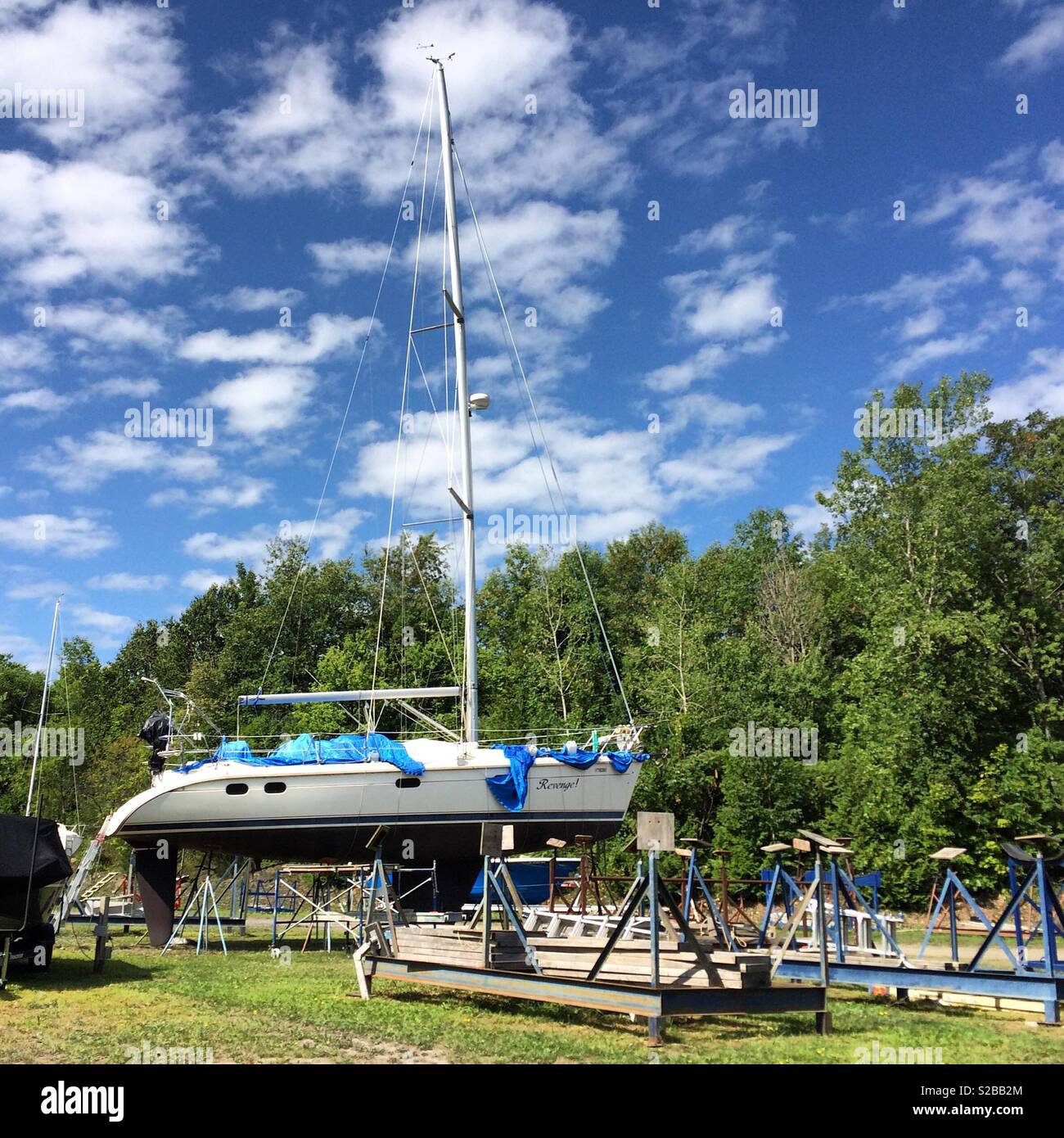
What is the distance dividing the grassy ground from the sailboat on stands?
223 inches

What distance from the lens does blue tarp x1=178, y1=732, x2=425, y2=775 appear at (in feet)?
62.2

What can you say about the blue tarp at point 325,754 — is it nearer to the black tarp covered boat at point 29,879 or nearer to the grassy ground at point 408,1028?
the black tarp covered boat at point 29,879

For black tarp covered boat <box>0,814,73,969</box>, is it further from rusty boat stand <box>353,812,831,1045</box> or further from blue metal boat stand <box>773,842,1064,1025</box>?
blue metal boat stand <box>773,842,1064,1025</box>

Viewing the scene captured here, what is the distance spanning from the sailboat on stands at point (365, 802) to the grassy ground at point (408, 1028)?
567 centimetres

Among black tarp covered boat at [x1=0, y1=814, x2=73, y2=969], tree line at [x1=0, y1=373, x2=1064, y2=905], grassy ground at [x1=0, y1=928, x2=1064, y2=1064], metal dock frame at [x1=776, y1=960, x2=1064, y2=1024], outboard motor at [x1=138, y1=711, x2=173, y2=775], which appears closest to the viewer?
grassy ground at [x1=0, y1=928, x2=1064, y2=1064]

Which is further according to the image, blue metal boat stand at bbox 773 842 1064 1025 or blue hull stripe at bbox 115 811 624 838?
blue hull stripe at bbox 115 811 624 838

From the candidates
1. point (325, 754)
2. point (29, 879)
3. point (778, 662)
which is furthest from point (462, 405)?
point (778, 662)

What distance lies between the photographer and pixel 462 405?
22.5 m

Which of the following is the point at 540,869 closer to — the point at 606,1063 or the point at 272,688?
the point at 606,1063

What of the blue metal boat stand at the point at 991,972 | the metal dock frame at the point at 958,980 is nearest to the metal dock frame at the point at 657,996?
the blue metal boat stand at the point at 991,972

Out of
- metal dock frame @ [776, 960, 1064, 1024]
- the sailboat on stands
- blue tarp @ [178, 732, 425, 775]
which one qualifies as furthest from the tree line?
metal dock frame @ [776, 960, 1064, 1024]

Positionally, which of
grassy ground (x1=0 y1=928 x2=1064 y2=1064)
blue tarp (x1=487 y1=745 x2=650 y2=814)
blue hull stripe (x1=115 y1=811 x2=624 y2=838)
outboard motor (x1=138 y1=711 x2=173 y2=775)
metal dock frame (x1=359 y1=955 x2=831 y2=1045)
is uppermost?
outboard motor (x1=138 y1=711 x2=173 y2=775)
